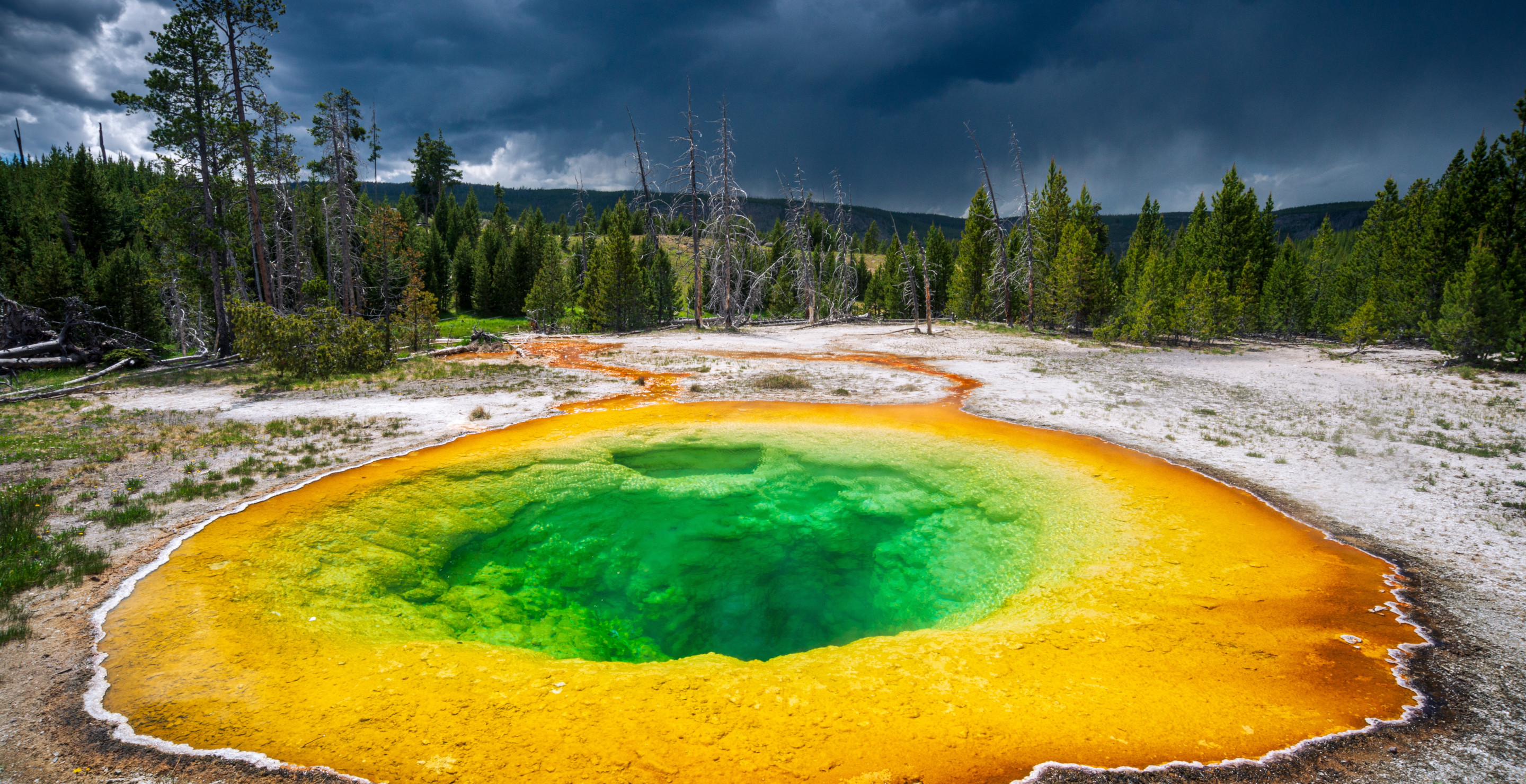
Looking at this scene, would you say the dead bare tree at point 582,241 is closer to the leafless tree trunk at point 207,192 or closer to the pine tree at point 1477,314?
the leafless tree trunk at point 207,192

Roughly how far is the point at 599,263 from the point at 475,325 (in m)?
13.0

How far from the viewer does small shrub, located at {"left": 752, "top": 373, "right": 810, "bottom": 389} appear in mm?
18359

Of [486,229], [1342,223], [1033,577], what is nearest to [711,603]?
[1033,577]

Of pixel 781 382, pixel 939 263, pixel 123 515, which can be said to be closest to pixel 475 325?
pixel 781 382

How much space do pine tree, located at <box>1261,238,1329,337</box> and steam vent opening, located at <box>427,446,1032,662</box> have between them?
146 ft

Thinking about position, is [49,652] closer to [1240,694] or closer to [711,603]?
[711,603]

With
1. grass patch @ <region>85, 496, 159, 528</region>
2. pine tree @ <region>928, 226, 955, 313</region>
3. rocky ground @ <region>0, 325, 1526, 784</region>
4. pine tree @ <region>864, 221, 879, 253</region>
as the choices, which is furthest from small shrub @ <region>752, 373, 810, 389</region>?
pine tree @ <region>864, 221, 879, 253</region>

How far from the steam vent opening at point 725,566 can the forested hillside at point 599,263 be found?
1567 cm

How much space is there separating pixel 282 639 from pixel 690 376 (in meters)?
15.7

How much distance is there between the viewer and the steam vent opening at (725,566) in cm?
665

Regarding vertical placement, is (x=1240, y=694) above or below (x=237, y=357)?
below

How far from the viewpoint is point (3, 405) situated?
531 inches

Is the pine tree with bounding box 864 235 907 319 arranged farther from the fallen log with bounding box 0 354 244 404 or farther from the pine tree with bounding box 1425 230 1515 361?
the fallen log with bounding box 0 354 244 404

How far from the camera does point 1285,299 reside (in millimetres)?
39750
